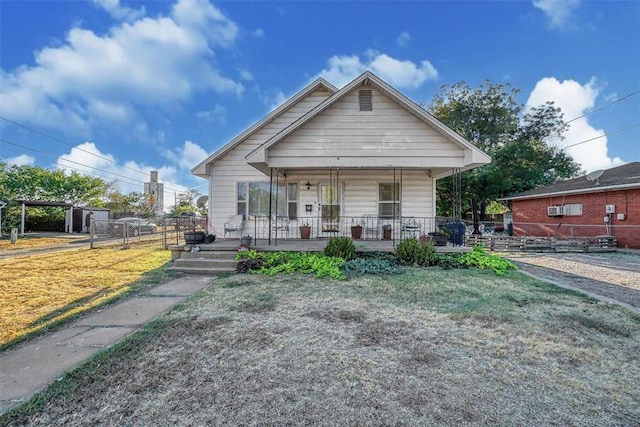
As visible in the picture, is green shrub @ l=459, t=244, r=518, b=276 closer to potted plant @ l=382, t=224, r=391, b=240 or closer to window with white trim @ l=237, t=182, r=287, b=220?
potted plant @ l=382, t=224, r=391, b=240

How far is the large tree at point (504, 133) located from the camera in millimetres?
22375

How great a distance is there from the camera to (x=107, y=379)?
277 cm

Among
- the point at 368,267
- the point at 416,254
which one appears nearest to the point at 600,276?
the point at 416,254

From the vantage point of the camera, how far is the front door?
10938mm

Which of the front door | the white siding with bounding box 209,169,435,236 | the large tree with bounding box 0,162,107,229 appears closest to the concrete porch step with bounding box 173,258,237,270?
the white siding with bounding box 209,169,435,236

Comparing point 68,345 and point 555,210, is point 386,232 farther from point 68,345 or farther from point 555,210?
point 555,210

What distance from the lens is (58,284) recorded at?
668 centimetres

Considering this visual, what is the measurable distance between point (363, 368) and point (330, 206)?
27.0ft

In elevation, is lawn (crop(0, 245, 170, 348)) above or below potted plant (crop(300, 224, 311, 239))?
below

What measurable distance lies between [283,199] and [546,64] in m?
20.5

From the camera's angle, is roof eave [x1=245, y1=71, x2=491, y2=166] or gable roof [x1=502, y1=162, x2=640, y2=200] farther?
gable roof [x1=502, y1=162, x2=640, y2=200]

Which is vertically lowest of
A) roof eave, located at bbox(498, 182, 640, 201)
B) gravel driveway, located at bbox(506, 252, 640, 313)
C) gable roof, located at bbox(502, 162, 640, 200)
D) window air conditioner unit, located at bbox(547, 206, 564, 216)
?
gravel driveway, located at bbox(506, 252, 640, 313)

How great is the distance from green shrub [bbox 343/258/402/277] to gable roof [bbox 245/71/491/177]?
13.0 ft

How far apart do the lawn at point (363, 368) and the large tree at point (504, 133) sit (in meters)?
20.2
